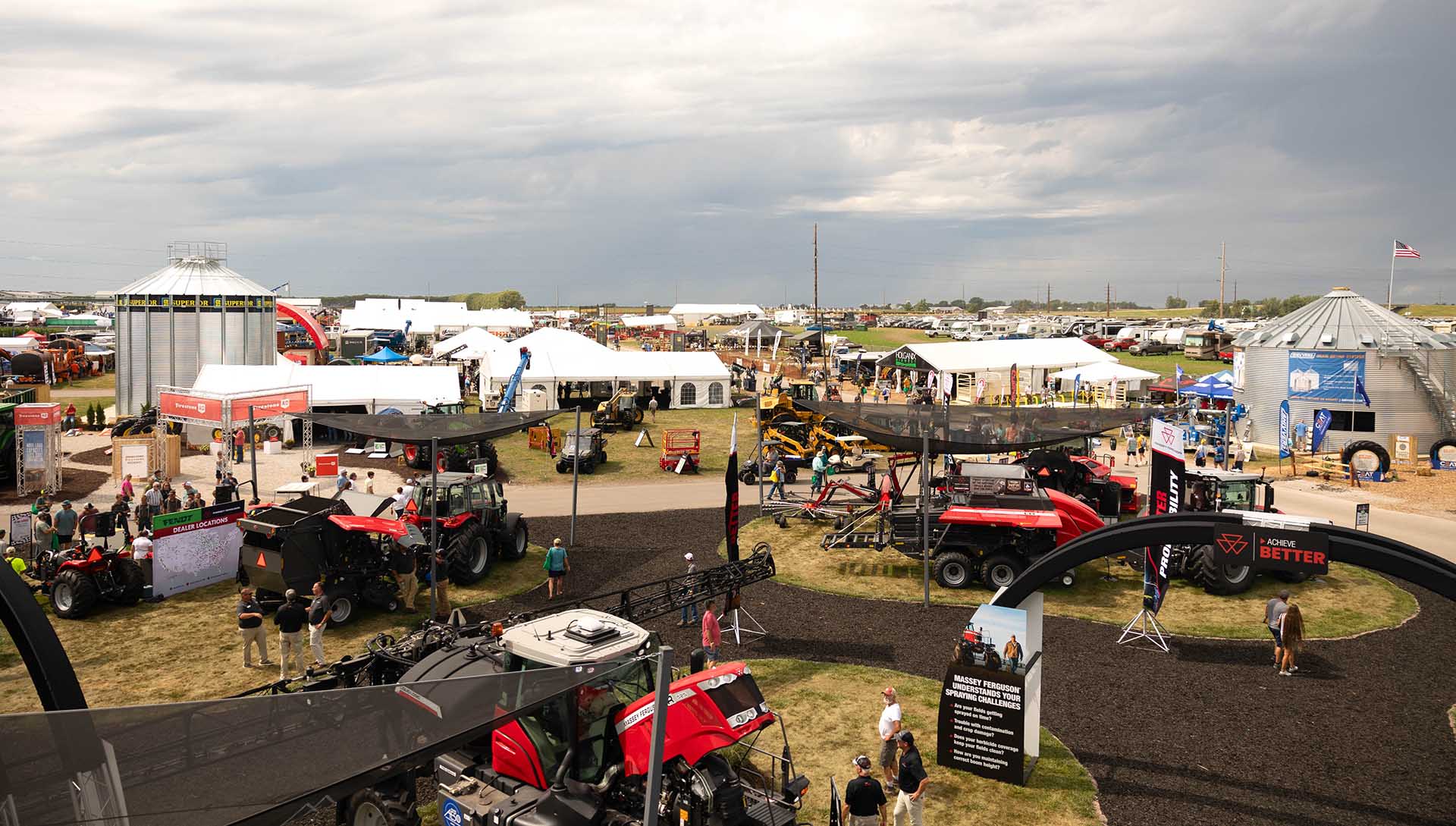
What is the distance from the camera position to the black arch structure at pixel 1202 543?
696 cm

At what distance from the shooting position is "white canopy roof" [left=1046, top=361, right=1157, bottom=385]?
37.1 m

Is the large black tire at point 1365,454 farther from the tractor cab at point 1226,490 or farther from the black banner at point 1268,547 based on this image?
the black banner at point 1268,547

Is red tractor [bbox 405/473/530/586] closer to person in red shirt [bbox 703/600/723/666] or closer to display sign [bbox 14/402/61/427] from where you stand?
person in red shirt [bbox 703/600/723/666]

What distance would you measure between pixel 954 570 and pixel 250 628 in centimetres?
1065

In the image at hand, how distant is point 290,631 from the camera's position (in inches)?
443

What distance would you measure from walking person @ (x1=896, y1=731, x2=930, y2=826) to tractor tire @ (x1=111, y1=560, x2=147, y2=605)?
12443 millimetres

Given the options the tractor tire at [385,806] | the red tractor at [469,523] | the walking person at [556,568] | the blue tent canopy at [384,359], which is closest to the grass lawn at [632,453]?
the red tractor at [469,523]

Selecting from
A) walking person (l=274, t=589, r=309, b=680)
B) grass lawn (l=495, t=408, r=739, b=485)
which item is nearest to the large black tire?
grass lawn (l=495, t=408, r=739, b=485)

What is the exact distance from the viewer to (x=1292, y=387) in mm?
30016

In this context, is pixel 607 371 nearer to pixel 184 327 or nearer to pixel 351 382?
pixel 351 382

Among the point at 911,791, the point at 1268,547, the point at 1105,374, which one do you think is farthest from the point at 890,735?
the point at 1105,374

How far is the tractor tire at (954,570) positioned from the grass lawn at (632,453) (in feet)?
38.4

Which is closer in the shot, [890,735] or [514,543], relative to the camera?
[890,735]

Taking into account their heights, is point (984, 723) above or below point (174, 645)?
above
